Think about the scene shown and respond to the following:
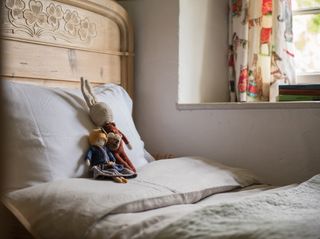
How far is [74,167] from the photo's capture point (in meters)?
1.23

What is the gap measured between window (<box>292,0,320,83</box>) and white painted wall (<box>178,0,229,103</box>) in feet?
1.11

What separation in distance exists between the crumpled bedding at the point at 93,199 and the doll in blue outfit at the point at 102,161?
47mm

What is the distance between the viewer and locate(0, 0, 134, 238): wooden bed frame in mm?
→ 1405

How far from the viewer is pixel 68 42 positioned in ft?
5.24

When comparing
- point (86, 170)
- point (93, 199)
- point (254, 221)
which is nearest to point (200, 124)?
point (86, 170)

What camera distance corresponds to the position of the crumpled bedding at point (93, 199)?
3.02 feet

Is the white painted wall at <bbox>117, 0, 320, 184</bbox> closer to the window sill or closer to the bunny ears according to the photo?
the window sill

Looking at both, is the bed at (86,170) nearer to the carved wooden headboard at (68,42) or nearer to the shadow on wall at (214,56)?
the carved wooden headboard at (68,42)

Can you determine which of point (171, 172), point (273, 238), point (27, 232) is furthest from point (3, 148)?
point (171, 172)

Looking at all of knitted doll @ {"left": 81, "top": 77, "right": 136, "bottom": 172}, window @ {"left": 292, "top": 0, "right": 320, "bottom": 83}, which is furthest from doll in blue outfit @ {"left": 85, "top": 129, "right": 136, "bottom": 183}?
window @ {"left": 292, "top": 0, "right": 320, "bottom": 83}

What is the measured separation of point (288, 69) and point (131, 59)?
27.9 inches

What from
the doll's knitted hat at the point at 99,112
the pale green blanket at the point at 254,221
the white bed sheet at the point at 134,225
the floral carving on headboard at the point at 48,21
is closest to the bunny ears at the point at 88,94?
the doll's knitted hat at the point at 99,112

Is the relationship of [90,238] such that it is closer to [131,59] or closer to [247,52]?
[131,59]

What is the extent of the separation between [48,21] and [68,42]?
11cm
